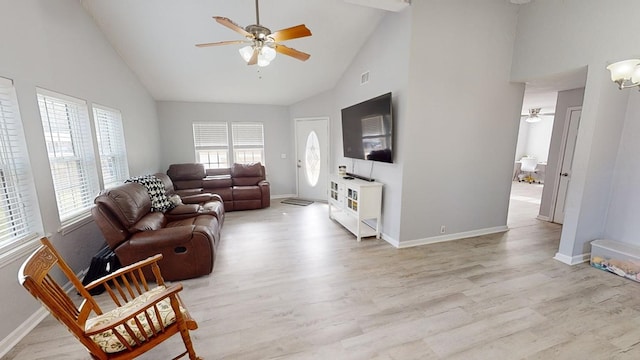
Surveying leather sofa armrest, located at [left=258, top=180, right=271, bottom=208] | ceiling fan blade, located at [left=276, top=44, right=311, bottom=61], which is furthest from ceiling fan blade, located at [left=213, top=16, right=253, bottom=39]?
leather sofa armrest, located at [left=258, top=180, right=271, bottom=208]

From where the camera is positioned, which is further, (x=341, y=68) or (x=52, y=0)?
(x=341, y=68)

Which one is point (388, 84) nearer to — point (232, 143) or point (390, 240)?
point (390, 240)

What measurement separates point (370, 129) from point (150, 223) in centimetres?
301

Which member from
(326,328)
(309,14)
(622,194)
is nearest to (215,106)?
(309,14)

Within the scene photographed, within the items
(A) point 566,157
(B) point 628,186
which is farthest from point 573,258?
(A) point 566,157

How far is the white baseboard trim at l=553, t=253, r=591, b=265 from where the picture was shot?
2883 mm

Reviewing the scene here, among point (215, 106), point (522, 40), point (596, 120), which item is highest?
point (522, 40)

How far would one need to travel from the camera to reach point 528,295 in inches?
91.2

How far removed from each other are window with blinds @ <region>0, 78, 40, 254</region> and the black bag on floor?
0.51m

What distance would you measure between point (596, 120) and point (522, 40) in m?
1.41

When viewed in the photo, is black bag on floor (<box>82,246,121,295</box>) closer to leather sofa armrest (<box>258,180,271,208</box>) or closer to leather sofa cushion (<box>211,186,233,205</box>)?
leather sofa cushion (<box>211,186,233,205</box>)

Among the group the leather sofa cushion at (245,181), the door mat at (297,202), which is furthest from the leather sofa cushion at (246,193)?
the door mat at (297,202)

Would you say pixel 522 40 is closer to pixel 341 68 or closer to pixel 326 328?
pixel 341 68

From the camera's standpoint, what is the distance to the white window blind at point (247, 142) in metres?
6.07
